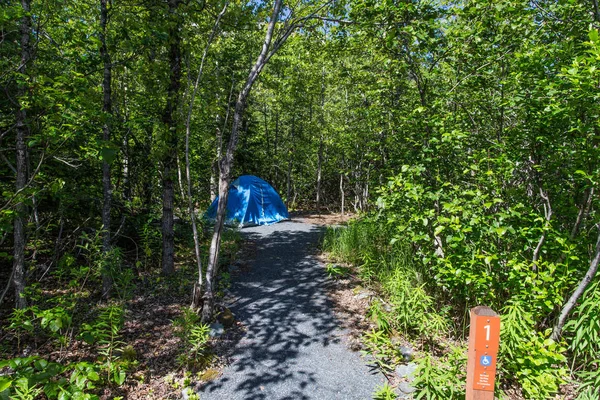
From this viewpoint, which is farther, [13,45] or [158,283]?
[158,283]

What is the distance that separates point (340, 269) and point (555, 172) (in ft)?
12.6

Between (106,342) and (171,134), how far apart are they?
10.0ft

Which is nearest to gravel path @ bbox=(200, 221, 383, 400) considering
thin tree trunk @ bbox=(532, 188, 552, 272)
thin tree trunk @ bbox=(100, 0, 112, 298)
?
thin tree trunk @ bbox=(100, 0, 112, 298)

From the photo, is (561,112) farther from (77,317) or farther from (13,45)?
(13,45)

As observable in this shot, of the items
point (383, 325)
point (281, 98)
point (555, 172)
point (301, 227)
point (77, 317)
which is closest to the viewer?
point (555, 172)

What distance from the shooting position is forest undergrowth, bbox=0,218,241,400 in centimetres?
245

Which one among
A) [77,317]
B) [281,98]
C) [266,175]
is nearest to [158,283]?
[77,317]

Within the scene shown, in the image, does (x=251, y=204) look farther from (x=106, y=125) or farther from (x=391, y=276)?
(x=106, y=125)

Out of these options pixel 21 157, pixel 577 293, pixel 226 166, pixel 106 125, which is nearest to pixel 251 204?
pixel 226 166

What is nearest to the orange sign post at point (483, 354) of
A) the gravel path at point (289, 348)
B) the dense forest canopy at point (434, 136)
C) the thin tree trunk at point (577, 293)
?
the dense forest canopy at point (434, 136)

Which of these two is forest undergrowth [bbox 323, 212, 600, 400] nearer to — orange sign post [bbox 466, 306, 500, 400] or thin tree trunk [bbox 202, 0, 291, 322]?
orange sign post [bbox 466, 306, 500, 400]

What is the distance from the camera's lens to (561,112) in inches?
110

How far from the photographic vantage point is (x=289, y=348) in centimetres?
377

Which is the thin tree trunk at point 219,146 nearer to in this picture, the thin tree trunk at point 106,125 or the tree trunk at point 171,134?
the tree trunk at point 171,134
